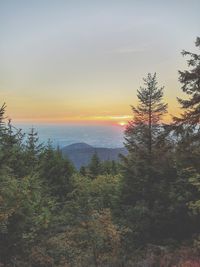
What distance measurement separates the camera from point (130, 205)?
28.1 meters

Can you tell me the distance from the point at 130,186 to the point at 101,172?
4126cm

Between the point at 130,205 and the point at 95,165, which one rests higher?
the point at 95,165

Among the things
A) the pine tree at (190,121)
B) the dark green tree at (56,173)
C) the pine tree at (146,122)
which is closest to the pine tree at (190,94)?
the pine tree at (190,121)

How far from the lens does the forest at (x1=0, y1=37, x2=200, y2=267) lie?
17.4 meters

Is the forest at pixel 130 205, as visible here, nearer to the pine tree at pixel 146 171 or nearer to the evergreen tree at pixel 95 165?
the pine tree at pixel 146 171

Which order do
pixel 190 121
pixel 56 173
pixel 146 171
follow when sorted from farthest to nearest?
pixel 56 173 → pixel 146 171 → pixel 190 121

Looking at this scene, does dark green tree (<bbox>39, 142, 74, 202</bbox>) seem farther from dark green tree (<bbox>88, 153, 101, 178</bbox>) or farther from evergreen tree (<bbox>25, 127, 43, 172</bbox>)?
dark green tree (<bbox>88, 153, 101, 178</bbox>)

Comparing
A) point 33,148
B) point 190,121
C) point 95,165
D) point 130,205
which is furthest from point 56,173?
point 190,121

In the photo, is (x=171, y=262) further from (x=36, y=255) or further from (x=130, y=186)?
(x=130, y=186)

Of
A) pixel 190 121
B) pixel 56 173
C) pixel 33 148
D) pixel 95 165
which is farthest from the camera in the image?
pixel 95 165

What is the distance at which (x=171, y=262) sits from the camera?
14.3 m

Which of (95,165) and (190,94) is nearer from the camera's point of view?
(190,94)

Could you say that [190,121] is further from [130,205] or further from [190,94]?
[130,205]

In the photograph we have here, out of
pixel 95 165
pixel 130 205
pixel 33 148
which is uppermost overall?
pixel 33 148
